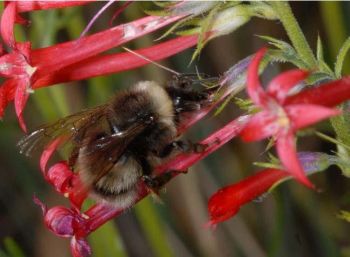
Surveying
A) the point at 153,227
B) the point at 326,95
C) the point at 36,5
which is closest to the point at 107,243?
the point at 153,227

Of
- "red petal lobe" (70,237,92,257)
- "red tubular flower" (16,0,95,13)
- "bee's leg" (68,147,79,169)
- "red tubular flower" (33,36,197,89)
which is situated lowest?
"red petal lobe" (70,237,92,257)

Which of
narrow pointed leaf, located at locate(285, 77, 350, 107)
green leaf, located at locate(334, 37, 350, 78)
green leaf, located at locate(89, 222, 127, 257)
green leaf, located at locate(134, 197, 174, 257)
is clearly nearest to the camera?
narrow pointed leaf, located at locate(285, 77, 350, 107)

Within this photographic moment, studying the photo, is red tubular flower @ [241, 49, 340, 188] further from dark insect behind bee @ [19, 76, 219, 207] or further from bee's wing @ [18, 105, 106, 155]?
bee's wing @ [18, 105, 106, 155]

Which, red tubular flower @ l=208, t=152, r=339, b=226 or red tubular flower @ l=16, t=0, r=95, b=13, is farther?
red tubular flower @ l=16, t=0, r=95, b=13

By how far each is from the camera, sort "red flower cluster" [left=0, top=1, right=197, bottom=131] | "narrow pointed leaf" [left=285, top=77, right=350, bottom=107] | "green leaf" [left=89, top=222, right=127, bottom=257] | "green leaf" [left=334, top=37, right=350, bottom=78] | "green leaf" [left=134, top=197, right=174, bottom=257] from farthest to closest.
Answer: "green leaf" [left=134, top=197, right=174, bottom=257] < "green leaf" [left=89, top=222, right=127, bottom=257] < "red flower cluster" [left=0, top=1, right=197, bottom=131] < "green leaf" [left=334, top=37, right=350, bottom=78] < "narrow pointed leaf" [left=285, top=77, right=350, bottom=107]

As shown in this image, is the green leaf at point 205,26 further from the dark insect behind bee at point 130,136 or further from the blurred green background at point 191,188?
the blurred green background at point 191,188

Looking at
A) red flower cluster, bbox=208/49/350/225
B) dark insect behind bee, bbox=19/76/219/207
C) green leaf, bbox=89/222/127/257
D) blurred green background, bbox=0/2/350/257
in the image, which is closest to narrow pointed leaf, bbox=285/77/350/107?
red flower cluster, bbox=208/49/350/225

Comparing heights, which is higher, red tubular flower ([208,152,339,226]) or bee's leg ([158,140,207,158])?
bee's leg ([158,140,207,158])
